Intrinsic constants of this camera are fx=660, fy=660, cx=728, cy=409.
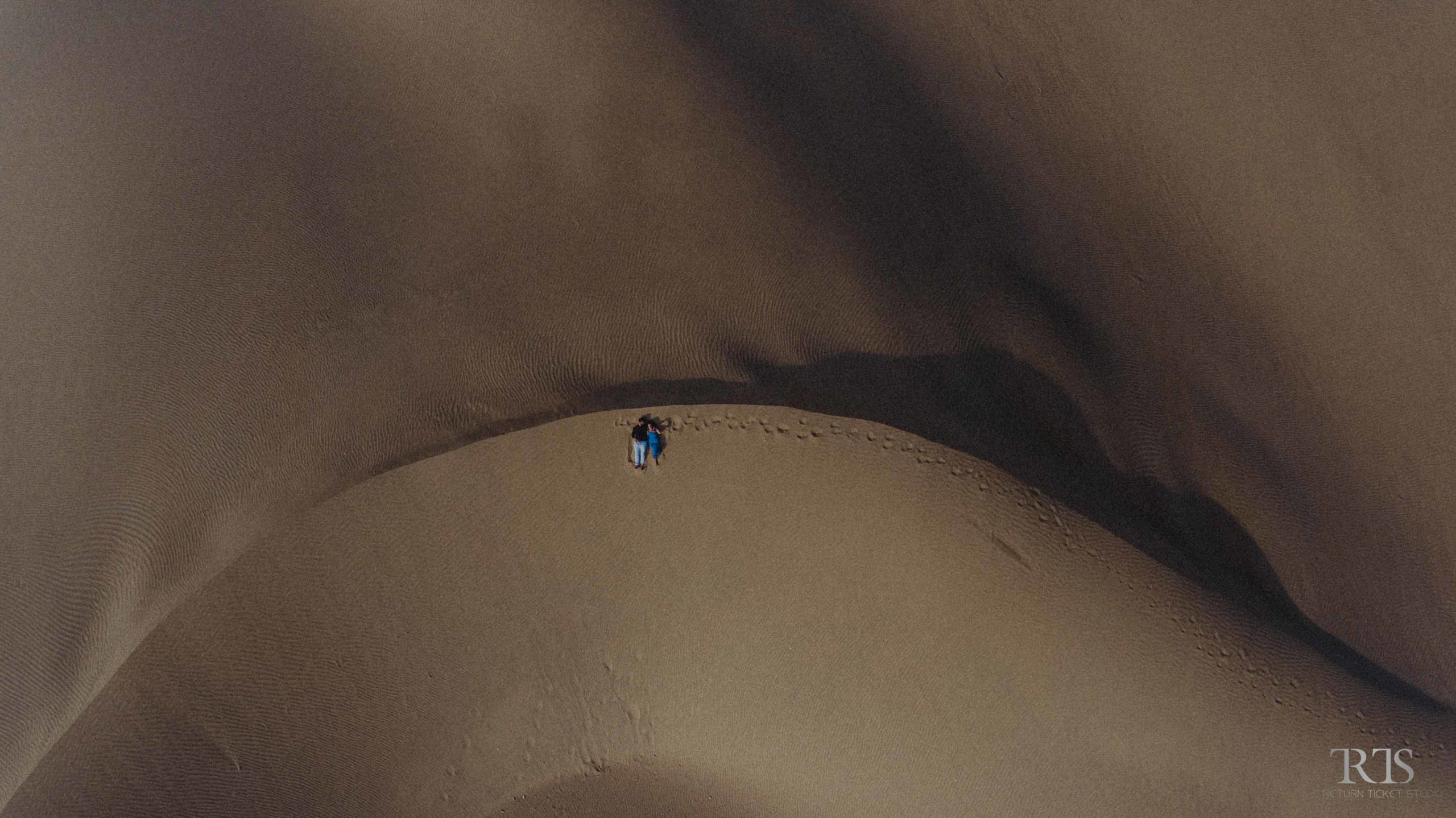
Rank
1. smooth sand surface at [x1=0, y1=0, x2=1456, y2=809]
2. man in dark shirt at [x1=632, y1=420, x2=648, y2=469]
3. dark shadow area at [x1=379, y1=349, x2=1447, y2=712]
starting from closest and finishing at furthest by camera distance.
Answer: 1. man in dark shirt at [x1=632, y1=420, x2=648, y2=469]
2. dark shadow area at [x1=379, y1=349, x2=1447, y2=712]
3. smooth sand surface at [x1=0, y1=0, x2=1456, y2=809]

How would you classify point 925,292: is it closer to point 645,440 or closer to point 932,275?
point 932,275

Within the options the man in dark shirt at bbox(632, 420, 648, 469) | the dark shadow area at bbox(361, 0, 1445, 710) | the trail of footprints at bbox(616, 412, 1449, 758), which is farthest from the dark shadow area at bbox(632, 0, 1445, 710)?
the man in dark shirt at bbox(632, 420, 648, 469)

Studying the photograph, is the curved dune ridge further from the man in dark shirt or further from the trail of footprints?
the man in dark shirt

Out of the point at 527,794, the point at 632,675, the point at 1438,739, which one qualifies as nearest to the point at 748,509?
the point at 632,675

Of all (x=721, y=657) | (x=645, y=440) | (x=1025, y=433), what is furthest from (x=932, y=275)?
(x=721, y=657)

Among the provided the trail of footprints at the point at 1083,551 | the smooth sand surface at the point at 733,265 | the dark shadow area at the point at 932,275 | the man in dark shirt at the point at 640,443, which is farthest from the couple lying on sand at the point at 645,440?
the smooth sand surface at the point at 733,265

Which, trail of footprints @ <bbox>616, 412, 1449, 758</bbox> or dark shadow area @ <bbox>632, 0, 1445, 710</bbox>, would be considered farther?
dark shadow area @ <bbox>632, 0, 1445, 710</bbox>
